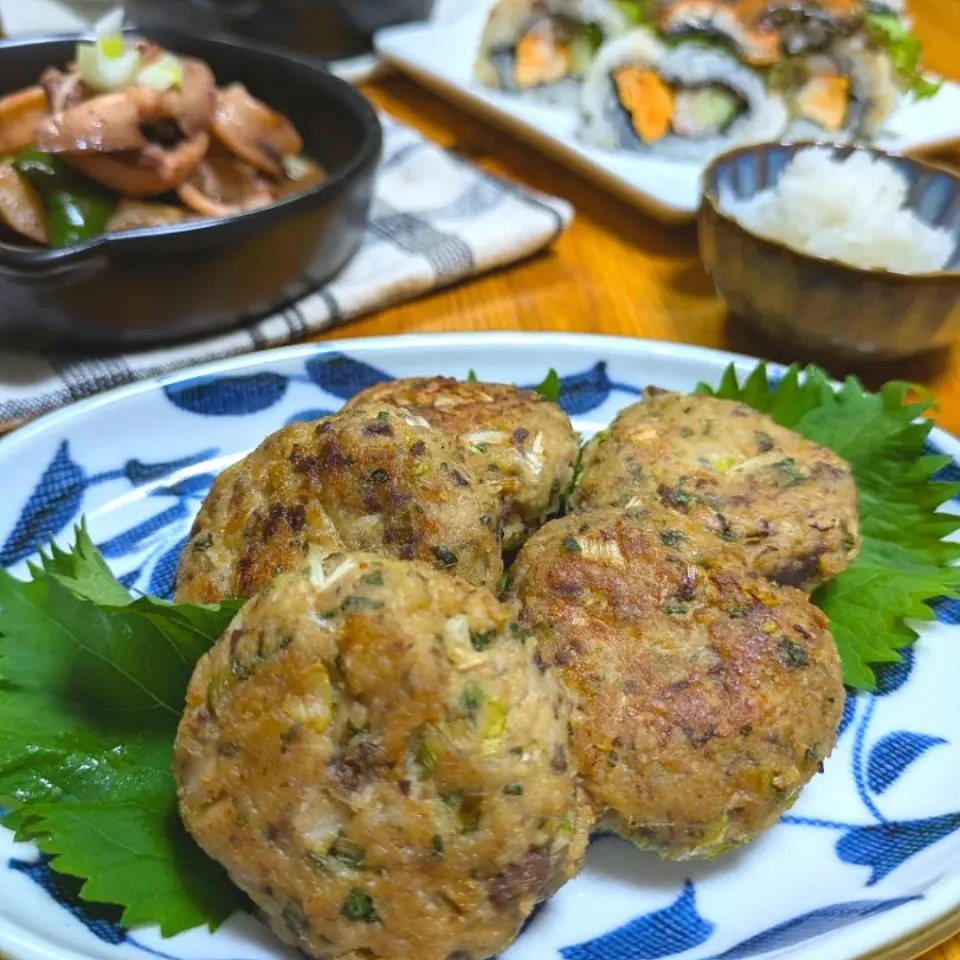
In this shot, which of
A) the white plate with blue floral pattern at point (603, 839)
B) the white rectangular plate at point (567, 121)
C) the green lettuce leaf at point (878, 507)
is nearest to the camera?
the white plate with blue floral pattern at point (603, 839)

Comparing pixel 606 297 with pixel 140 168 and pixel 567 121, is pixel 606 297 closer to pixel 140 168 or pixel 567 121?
pixel 567 121

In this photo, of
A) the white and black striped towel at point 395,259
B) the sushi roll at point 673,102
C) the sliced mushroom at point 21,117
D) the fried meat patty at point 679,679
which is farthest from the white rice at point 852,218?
the sliced mushroom at point 21,117

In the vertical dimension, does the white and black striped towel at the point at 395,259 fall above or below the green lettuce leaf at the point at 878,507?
below

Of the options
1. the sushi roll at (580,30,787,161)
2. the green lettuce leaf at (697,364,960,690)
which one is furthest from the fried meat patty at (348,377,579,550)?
the sushi roll at (580,30,787,161)

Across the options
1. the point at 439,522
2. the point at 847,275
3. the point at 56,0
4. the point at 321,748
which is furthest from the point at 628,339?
A: the point at 56,0

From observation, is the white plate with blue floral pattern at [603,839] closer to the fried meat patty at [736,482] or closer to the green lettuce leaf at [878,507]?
the green lettuce leaf at [878,507]

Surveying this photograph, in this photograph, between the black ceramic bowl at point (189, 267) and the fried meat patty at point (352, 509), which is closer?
the fried meat patty at point (352, 509)

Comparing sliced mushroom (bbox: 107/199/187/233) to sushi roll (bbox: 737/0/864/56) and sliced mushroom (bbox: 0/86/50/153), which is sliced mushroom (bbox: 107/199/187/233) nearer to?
sliced mushroom (bbox: 0/86/50/153)

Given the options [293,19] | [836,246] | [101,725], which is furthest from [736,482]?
[293,19]
